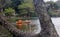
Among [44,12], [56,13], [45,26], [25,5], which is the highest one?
[44,12]

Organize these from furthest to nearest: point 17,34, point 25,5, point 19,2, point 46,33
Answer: point 19,2
point 25,5
point 17,34
point 46,33

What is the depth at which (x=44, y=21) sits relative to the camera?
193 inches

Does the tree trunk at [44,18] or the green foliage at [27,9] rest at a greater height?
the tree trunk at [44,18]

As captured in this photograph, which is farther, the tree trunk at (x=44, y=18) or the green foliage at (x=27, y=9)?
the green foliage at (x=27, y=9)

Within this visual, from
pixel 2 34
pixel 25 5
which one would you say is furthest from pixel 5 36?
pixel 25 5

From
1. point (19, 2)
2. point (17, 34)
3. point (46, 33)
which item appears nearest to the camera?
point (46, 33)

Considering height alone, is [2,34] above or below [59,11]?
above

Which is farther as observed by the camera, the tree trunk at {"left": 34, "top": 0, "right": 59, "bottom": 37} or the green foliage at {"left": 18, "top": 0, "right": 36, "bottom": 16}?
the green foliage at {"left": 18, "top": 0, "right": 36, "bottom": 16}

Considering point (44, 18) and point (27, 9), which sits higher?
point (44, 18)

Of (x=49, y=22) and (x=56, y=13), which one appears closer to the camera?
(x=49, y=22)

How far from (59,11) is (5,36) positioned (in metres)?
19.6

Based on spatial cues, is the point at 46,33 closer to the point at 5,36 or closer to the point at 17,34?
the point at 17,34

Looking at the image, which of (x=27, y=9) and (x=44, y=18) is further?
(x=27, y=9)

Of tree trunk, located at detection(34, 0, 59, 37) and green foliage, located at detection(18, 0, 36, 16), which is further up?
tree trunk, located at detection(34, 0, 59, 37)
